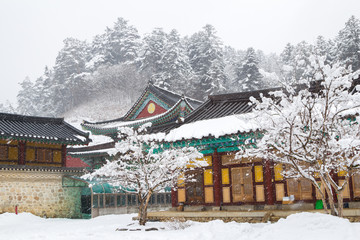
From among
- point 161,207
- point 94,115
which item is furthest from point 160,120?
point 94,115

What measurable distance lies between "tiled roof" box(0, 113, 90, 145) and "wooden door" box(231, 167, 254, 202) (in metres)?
15.0

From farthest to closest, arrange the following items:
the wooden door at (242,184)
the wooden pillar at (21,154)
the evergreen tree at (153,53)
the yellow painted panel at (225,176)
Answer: the evergreen tree at (153,53) < the wooden pillar at (21,154) < the yellow painted panel at (225,176) < the wooden door at (242,184)

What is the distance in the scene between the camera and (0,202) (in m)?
23.8

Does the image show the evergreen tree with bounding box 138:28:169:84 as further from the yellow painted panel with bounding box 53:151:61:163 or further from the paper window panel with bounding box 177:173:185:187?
the paper window panel with bounding box 177:173:185:187

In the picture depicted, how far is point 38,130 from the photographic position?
89.1ft

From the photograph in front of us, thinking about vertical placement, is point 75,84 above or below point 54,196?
above

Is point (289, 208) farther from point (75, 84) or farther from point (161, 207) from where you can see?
point (75, 84)

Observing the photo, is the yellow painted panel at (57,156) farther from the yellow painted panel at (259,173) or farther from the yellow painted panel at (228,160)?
the yellow painted panel at (259,173)

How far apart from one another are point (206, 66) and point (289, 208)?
48192mm

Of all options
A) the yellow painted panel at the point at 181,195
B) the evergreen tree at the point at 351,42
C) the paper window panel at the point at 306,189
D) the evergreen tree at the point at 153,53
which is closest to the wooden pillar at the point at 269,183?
the paper window panel at the point at 306,189

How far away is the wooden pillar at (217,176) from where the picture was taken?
55.8 ft

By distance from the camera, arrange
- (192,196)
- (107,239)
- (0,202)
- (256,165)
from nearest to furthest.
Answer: (107,239) → (256,165) → (192,196) → (0,202)

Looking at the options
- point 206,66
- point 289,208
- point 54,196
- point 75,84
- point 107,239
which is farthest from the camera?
point 75,84

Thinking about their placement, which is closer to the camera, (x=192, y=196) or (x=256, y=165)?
(x=256, y=165)
